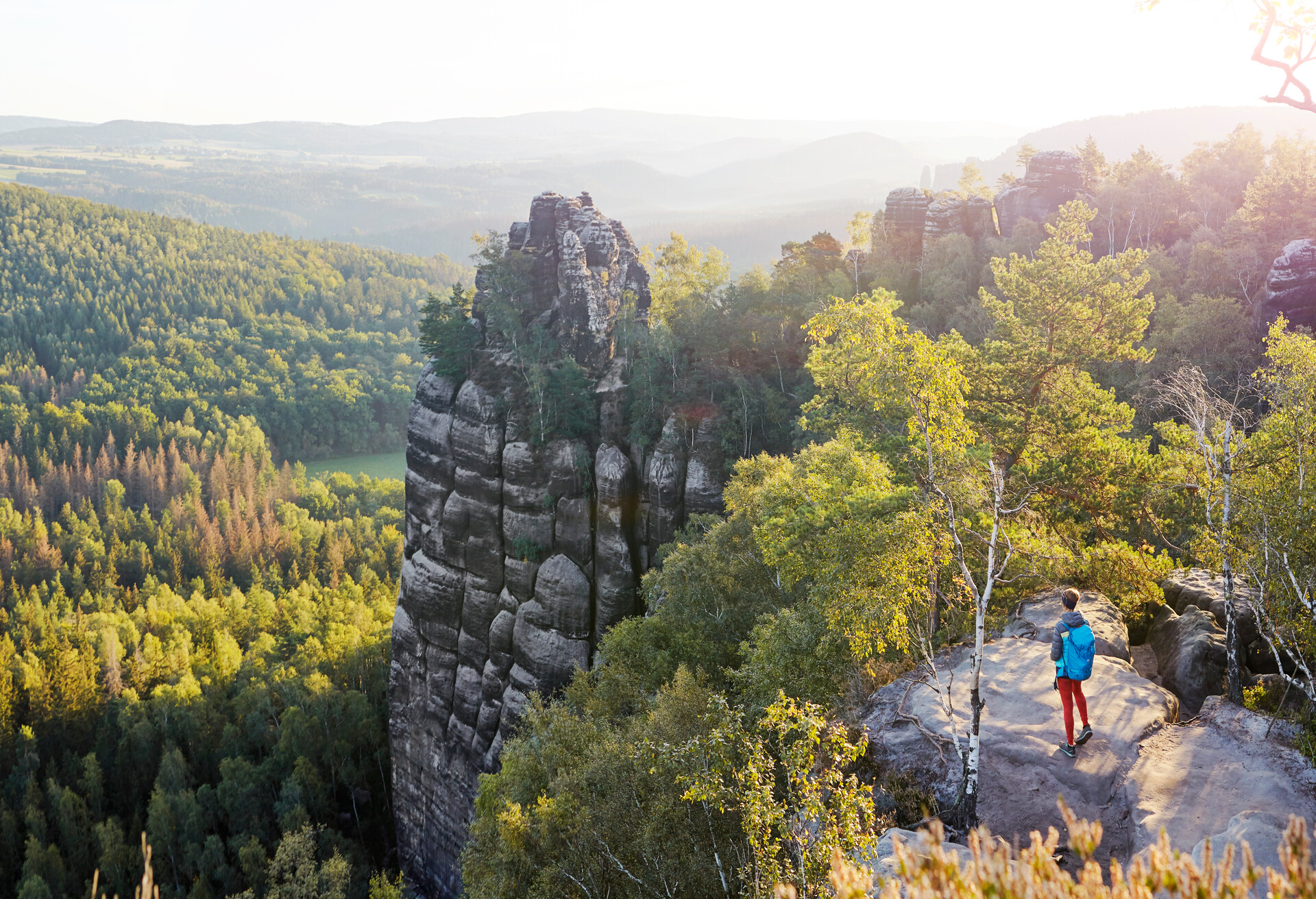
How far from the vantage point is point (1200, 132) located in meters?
168

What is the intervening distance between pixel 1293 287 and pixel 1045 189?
27594mm

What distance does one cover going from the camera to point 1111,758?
46.4 feet

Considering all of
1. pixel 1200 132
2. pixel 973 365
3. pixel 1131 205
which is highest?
pixel 1200 132

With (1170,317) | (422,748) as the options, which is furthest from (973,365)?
(422,748)

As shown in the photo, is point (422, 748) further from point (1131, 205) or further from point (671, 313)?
point (1131, 205)

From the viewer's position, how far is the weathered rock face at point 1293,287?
38875 millimetres

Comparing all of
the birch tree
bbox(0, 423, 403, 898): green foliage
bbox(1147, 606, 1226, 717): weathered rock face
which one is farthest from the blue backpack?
bbox(0, 423, 403, 898): green foliage

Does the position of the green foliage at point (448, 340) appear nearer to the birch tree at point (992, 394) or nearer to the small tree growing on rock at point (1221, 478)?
the birch tree at point (992, 394)

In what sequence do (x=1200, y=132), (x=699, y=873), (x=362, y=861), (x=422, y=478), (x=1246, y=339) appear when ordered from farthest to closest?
(x=1200, y=132) < (x=362, y=861) < (x=422, y=478) < (x=1246, y=339) < (x=699, y=873)

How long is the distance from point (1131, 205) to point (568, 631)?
5842 centimetres

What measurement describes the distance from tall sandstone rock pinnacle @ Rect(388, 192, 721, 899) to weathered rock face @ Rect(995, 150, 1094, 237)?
36.7 meters

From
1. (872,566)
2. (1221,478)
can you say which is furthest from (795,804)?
(1221,478)

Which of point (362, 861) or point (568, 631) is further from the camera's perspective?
point (362, 861)

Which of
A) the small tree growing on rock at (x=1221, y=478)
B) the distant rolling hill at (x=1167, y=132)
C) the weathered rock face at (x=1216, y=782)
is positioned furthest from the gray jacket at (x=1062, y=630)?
the distant rolling hill at (x=1167, y=132)
